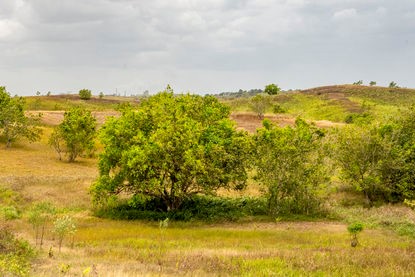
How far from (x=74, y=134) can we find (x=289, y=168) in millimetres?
38965

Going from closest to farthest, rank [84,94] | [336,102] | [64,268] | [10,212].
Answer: [64,268], [10,212], [336,102], [84,94]

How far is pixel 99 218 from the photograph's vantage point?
118 ft

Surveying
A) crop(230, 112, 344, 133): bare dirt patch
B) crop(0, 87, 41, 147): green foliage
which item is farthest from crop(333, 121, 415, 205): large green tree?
crop(230, 112, 344, 133): bare dirt patch

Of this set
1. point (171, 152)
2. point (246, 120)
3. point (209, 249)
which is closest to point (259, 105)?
point (246, 120)

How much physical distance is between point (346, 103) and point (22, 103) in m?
108

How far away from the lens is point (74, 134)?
213 ft

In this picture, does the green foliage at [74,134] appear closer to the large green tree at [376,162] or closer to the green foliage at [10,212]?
the green foliage at [10,212]

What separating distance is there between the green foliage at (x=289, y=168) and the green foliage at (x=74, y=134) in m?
36.4

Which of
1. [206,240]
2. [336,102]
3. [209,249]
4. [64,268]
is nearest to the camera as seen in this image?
[64,268]

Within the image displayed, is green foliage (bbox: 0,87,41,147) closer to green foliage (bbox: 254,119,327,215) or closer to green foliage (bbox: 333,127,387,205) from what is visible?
green foliage (bbox: 254,119,327,215)

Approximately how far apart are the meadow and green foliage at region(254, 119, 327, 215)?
1.86 metres

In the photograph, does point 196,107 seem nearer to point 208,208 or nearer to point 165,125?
point 165,125

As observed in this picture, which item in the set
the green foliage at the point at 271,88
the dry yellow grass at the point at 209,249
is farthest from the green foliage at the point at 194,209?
the green foliage at the point at 271,88

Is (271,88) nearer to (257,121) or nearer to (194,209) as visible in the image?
(257,121)
